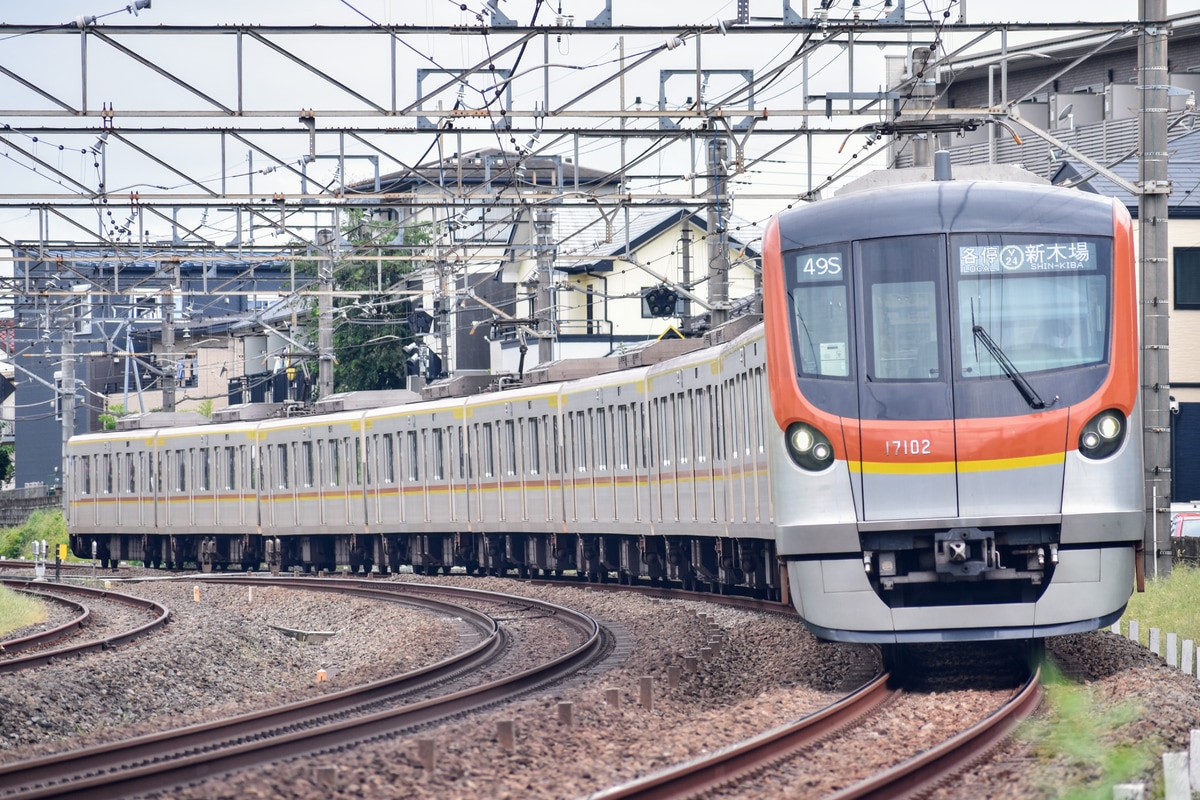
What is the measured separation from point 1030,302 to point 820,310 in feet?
3.99

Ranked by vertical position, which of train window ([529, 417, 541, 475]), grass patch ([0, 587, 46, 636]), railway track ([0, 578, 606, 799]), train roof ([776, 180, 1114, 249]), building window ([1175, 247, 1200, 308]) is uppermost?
building window ([1175, 247, 1200, 308])

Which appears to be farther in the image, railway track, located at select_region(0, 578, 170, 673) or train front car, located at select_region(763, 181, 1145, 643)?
railway track, located at select_region(0, 578, 170, 673)

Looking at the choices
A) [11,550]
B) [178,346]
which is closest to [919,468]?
[11,550]

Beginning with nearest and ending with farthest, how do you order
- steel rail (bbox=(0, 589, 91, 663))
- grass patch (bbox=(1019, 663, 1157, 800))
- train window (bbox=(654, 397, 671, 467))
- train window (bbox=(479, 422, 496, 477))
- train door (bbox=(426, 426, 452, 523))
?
grass patch (bbox=(1019, 663, 1157, 800)), steel rail (bbox=(0, 589, 91, 663)), train window (bbox=(654, 397, 671, 467)), train window (bbox=(479, 422, 496, 477)), train door (bbox=(426, 426, 452, 523))

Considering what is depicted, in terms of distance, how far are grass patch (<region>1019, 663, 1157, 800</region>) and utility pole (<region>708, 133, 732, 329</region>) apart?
1299 cm

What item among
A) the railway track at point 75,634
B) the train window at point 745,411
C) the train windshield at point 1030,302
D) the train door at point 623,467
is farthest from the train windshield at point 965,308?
the train door at point 623,467

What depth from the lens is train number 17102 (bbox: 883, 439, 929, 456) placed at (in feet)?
32.2

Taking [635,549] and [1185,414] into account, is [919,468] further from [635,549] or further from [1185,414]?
[1185,414]

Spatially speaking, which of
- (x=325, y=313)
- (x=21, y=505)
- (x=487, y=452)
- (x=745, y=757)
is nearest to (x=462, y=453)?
(x=487, y=452)

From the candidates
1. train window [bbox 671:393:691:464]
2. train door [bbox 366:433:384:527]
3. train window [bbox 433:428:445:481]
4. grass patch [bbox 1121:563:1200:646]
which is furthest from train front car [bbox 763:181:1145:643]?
train door [bbox 366:433:384:527]

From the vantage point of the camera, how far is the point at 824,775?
305 inches

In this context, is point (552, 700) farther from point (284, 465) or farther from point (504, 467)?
point (284, 465)

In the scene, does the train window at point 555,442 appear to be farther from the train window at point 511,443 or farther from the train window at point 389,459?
the train window at point 389,459

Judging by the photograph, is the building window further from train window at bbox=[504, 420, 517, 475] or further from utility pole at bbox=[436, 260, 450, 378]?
utility pole at bbox=[436, 260, 450, 378]
